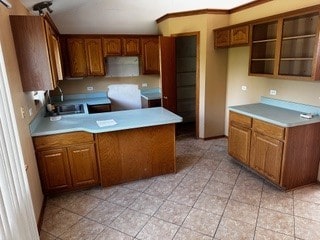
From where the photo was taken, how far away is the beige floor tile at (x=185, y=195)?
104 inches

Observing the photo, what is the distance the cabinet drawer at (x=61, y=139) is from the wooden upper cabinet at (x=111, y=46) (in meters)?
2.47

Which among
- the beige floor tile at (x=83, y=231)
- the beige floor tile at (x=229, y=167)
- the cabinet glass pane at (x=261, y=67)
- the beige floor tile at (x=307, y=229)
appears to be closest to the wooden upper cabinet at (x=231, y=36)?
the cabinet glass pane at (x=261, y=67)

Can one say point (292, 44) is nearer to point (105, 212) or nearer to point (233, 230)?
point (233, 230)

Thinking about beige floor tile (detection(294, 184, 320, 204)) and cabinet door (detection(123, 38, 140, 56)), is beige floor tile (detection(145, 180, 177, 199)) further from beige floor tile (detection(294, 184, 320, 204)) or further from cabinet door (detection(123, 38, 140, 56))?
cabinet door (detection(123, 38, 140, 56))

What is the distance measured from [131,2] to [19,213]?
11.1 feet

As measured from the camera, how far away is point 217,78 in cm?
434

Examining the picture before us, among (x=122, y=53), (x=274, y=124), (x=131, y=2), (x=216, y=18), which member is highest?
(x=131, y=2)

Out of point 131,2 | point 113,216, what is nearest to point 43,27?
point 131,2

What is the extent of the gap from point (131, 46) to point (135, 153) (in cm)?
271

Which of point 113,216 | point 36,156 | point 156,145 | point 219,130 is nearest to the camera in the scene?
point 113,216

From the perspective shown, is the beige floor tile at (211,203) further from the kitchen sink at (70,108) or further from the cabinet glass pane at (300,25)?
the kitchen sink at (70,108)

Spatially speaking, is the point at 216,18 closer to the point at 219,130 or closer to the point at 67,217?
the point at 219,130

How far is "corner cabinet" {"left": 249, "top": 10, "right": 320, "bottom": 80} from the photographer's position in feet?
8.34

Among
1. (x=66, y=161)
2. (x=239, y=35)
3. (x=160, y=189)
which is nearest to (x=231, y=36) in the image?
(x=239, y=35)
